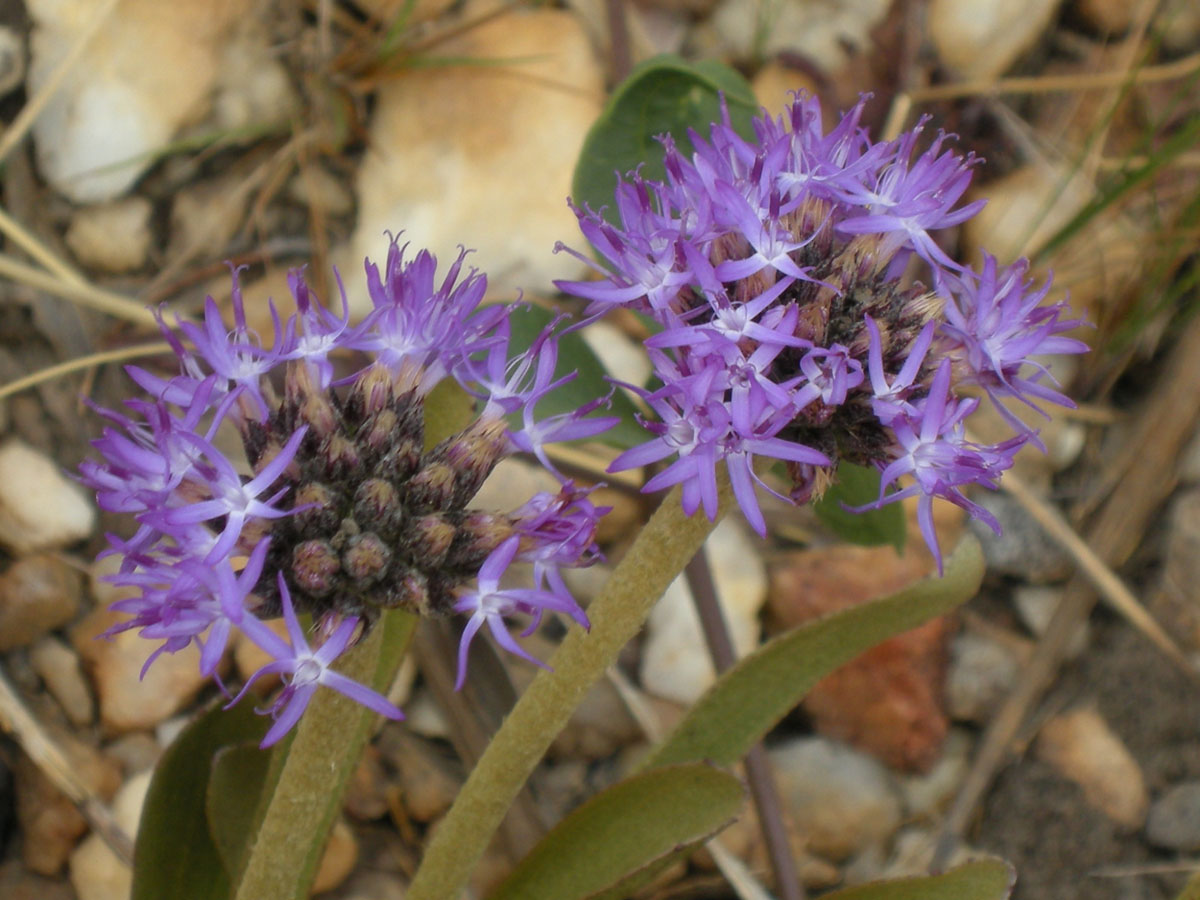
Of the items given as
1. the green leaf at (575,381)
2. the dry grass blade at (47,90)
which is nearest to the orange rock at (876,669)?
the green leaf at (575,381)

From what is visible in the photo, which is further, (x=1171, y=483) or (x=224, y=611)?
(x=1171, y=483)

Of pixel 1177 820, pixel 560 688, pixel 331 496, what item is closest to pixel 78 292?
pixel 331 496

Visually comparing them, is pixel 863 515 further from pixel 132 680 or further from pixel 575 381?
pixel 132 680

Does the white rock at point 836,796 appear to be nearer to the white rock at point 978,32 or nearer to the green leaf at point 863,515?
the green leaf at point 863,515

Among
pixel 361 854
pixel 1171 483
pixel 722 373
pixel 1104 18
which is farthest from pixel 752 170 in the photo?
pixel 1104 18

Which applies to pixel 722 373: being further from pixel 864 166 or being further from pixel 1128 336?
pixel 1128 336

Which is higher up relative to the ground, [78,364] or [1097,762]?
[78,364]
